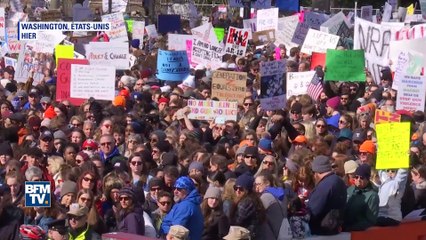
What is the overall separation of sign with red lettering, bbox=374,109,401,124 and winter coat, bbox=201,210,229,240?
189 inches

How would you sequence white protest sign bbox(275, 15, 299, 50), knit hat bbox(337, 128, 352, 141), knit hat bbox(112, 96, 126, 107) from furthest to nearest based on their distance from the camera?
white protest sign bbox(275, 15, 299, 50), knit hat bbox(112, 96, 126, 107), knit hat bbox(337, 128, 352, 141)

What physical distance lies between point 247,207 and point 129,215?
3.07 ft

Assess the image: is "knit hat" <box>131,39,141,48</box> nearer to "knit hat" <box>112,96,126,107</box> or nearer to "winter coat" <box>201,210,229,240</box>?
"knit hat" <box>112,96,126,107</box>

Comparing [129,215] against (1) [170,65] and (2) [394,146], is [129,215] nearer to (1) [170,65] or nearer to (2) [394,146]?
(2) [394,146]

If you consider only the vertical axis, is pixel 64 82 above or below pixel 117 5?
below

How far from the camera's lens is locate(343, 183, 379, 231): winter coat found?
11000 mm

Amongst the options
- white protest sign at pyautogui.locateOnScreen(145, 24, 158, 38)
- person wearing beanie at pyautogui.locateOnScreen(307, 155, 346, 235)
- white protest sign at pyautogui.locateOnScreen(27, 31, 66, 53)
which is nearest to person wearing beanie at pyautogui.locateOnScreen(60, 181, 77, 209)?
person wearing beanie at pyautogui.locateOnScreen(307, 155, 346, 235)

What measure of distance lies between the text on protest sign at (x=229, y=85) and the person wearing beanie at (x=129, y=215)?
7649 millimetres

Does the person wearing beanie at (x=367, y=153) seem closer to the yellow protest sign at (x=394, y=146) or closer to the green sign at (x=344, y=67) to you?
the yellow protest sign at (x=394, y=146)

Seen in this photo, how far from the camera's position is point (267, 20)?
2803cm

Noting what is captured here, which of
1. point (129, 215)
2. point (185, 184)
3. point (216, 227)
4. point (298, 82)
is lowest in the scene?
point (216, 227)

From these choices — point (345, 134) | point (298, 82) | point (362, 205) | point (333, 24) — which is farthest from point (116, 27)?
point (362, 205)

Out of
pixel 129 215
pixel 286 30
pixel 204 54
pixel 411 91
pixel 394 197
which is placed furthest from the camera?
pixel 286 30

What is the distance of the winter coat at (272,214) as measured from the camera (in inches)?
403
